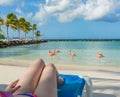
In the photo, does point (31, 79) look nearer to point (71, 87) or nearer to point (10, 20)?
point (71, 87)

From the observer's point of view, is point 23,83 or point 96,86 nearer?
point 23,83

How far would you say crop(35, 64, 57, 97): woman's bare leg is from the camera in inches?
84.1

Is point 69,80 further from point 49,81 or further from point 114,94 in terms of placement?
point 114,94

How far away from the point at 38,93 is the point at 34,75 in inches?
9.6

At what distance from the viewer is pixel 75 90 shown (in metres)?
2.74

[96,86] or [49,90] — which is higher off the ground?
[49,90]

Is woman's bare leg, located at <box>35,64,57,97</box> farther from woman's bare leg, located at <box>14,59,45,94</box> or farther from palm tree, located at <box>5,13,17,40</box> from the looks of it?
palm tree, located at <box>5,13,17,40</box>

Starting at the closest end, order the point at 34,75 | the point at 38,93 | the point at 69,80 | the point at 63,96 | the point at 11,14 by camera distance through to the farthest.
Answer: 1. the point at 38,93
2. the point at 34,75
3. the point at 63,96
4. the point at 69,80
5. the point at 11,14

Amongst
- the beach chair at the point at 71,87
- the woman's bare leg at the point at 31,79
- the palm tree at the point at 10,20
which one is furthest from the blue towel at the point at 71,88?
the palm tree at the point at 10,20

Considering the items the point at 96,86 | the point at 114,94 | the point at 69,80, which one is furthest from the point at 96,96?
the point at 69,80

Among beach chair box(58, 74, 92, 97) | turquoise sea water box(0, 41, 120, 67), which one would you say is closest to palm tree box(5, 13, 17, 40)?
turquoise sea water box(0, 41, 120, 67)

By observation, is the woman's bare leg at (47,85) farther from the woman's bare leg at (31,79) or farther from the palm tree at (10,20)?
the palm tree at (10,20)

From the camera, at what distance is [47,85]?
219cm

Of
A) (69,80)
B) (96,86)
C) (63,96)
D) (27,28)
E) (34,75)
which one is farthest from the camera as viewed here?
(27,28)
